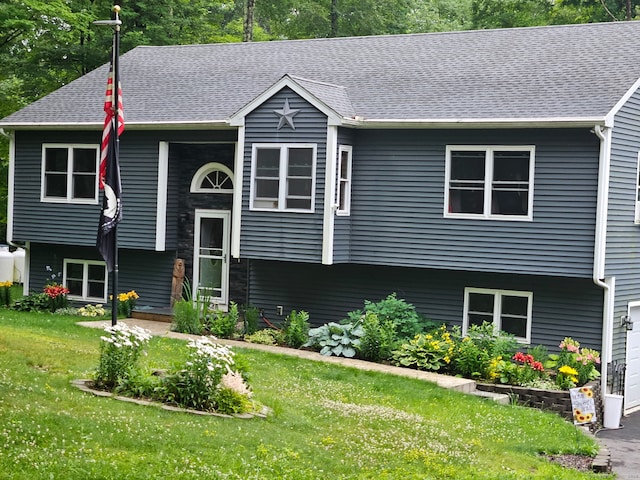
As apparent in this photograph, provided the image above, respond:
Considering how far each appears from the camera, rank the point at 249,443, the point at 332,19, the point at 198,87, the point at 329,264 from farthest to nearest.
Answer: the point at 332,19 → the point at 198,87 → the point at 329,264 → the point at 249,443

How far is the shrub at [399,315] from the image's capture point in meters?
18.6

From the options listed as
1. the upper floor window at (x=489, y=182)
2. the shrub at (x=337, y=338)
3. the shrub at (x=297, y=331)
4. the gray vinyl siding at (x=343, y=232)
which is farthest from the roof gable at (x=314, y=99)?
the shrub at (x=337, y=338)

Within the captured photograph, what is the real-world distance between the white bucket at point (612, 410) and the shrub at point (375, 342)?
3.85 meters

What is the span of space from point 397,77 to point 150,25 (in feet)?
47.3

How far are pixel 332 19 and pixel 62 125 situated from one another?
687 inches

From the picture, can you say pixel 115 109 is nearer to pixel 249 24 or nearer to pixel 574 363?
pixel 574 363

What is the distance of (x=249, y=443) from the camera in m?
10.2

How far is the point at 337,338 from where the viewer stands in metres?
18.2

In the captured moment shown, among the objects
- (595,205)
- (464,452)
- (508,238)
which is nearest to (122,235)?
(508,238)

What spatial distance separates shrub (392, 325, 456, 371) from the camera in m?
17.4

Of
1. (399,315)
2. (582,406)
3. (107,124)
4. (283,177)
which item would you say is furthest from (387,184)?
(582,406)

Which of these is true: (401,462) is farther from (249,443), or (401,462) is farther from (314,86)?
(314,86)

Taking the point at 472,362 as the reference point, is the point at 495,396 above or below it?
below

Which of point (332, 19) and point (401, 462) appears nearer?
point (401, 462)
